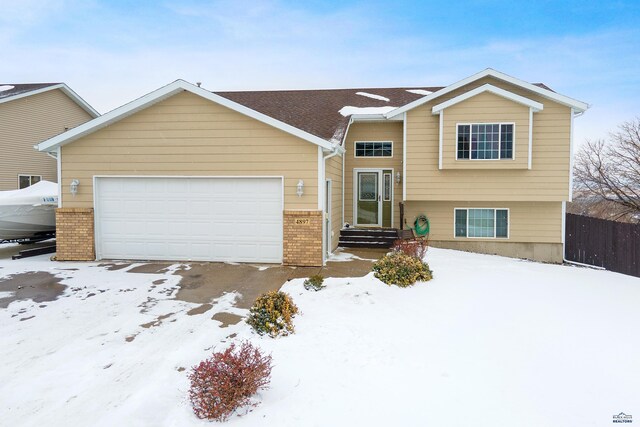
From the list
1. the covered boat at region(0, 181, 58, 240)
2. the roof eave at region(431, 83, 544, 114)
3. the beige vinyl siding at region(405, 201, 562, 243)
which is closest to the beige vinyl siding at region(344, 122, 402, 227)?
the beige vinyl siding at region(405, 201, 562, 243)

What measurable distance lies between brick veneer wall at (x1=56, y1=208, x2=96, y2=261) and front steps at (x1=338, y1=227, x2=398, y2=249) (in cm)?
720

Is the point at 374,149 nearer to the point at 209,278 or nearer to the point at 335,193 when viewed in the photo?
the point at 335,193

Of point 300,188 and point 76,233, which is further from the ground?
point 300,188

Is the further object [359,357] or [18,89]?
[18,89]

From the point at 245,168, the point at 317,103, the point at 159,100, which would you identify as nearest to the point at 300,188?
the point at 245,168

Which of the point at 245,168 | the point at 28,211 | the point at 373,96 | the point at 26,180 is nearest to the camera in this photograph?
the point at 245,168

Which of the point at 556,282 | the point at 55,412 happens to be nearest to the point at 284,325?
the point at 55,412

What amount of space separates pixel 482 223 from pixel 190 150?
996 cm

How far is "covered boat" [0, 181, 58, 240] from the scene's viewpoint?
489 inches

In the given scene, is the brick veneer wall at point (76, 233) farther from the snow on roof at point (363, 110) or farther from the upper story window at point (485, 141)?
the upper story window at point (485, 141)

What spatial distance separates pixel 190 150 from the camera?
10.7 meters

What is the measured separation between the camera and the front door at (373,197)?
15266 mm

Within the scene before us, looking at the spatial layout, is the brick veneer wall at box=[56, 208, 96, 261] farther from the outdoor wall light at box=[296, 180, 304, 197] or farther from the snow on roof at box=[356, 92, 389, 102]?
the snow on roof at box=[356, 92, 389, 102]

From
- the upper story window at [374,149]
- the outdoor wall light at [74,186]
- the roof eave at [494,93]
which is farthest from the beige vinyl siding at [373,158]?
the outdoor wall light at [74,186]
